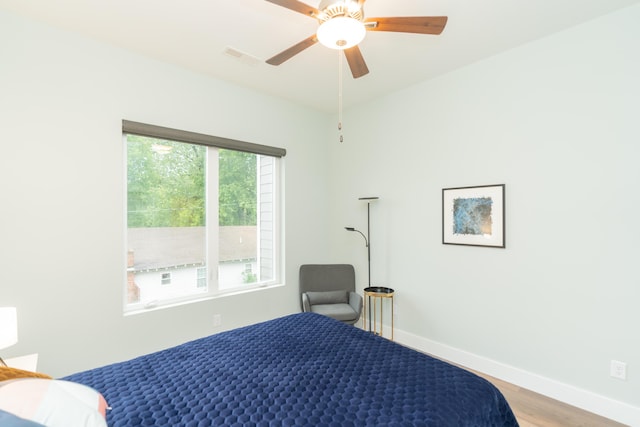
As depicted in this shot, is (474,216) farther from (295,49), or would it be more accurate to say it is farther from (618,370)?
(295,49)

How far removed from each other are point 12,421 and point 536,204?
3098 millimetres

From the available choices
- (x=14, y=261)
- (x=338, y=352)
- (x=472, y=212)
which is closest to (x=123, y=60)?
(x=14, y=261)

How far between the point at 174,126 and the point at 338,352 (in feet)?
8.11

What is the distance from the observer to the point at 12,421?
2.42 feet

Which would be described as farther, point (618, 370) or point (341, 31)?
point (618, 370)

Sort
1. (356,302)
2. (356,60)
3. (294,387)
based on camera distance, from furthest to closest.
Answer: (356,302)
(356,60)
(294,387)

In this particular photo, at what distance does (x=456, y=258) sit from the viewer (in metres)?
2.98

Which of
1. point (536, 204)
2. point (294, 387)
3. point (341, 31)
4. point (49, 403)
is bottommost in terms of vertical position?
point (294, 387)

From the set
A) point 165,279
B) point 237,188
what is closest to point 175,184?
point 237,188

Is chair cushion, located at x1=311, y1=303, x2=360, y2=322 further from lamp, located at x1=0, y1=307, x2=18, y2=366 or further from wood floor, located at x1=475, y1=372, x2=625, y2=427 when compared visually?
lamp, located at x1=0, y1=307, x2=18, y2=366

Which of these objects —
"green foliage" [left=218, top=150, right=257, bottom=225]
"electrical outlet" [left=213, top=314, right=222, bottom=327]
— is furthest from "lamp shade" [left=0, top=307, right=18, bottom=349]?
"green foliage" [left=218, top=150, right=257, bottom=225]

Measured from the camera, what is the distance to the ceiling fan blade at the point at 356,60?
201cm

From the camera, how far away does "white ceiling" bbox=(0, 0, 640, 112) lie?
6.81 ft

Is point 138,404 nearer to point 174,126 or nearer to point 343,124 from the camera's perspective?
point 174,126
